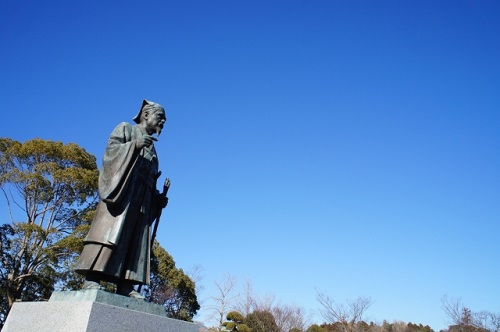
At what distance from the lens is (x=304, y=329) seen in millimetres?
32469

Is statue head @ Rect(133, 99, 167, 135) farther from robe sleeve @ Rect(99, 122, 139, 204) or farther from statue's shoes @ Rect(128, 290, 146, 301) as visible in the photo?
statue's shoes @ Rect(128, 290, 146, 301)

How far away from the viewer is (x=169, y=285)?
25.9 meters

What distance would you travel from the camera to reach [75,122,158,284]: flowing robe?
4.21 metres

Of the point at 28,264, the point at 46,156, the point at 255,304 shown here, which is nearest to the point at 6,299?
the point at 28,264

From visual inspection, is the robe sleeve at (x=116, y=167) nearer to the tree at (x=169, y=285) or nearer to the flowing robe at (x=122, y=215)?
the flowing robe at (x=122, y=215)

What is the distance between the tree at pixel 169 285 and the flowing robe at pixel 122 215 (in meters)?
22.4

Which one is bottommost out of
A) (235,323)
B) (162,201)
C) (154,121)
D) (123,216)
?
(235,323)

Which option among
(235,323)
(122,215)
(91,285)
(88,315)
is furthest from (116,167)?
(235,323)

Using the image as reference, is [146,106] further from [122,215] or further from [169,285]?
[169,285]

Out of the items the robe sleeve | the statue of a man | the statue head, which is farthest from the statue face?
the robe sleeve

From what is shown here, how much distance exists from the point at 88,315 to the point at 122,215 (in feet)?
4.14

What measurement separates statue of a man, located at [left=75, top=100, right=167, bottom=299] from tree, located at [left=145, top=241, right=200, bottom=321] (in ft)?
73.3

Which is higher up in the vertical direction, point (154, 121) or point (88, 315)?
point (154, 121)

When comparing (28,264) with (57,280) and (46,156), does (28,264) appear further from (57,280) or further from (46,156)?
(46,156)
